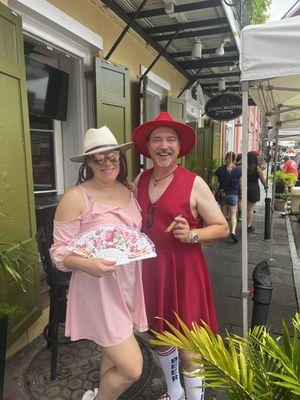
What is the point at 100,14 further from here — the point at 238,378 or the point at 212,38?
the point at 238,378

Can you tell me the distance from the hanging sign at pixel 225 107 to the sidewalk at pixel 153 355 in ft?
11.3

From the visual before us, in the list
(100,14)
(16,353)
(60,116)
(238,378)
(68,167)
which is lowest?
(16,353)

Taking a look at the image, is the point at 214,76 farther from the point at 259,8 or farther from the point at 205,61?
the point at 259,8

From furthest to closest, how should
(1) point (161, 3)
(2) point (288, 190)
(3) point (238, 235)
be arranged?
1. (2) point (288, 190)
2. (3) point (238, 235)
3. (1) point (161, 3)

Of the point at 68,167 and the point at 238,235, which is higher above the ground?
the point at 68,167

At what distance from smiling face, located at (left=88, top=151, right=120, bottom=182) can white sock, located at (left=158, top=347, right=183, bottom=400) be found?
4.08 ft

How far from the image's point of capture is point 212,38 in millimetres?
5961

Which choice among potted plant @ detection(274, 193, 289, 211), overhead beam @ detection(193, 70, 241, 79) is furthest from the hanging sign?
potted plant @ detection(274, 193, 289, 211)

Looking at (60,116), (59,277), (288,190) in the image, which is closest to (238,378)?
(59,277)

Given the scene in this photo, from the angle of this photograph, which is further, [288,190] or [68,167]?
[288,190]

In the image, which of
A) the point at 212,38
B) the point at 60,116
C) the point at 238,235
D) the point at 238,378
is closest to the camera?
the point at 238,378

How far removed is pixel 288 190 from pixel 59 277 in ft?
32.7

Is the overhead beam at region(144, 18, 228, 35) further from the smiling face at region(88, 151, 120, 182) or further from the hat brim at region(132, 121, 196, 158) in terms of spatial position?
the smiling face at region(88, 151, 120, 182)

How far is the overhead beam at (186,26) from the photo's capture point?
5.06 m
